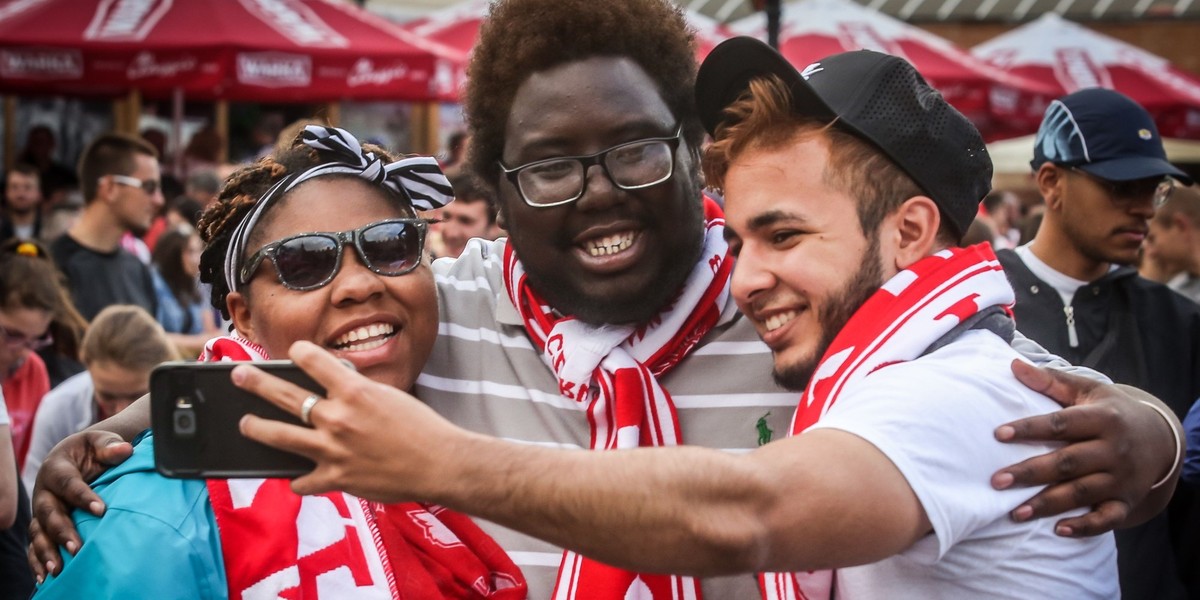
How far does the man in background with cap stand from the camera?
5.23ft

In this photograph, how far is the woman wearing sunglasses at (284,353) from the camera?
2.14m

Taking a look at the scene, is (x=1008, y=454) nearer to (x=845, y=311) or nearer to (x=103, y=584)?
(x=845, y=311)

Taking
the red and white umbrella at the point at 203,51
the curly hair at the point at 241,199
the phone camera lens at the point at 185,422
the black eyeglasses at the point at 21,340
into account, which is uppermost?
the red and white umbrella at the point at 203,51

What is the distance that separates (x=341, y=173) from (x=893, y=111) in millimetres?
1133

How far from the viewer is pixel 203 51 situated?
809cm

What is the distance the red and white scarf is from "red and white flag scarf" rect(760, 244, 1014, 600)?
0.61 metres

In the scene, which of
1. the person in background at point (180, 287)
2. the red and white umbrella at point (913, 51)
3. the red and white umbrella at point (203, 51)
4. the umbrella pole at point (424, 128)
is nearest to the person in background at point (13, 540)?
the person in background at point (180, 287)

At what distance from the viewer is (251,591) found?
2176 millimetres

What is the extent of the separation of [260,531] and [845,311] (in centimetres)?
109

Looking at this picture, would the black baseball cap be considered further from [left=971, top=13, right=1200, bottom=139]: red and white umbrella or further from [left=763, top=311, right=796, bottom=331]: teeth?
[left=971, top=13, right=1200, bottom=139]: red and white umbrella

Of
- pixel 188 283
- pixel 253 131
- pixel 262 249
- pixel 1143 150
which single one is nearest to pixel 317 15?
pixel 188 283

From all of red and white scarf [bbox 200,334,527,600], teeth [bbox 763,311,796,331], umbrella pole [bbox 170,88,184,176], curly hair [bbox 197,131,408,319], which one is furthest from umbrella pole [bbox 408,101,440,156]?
teeth [bbox 763,311,796,331]

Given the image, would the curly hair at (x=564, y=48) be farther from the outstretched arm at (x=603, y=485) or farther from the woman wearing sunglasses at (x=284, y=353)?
the outstretched arm at (x=603, y=485)

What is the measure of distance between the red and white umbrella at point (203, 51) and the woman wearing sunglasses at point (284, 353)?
5.80 metres
